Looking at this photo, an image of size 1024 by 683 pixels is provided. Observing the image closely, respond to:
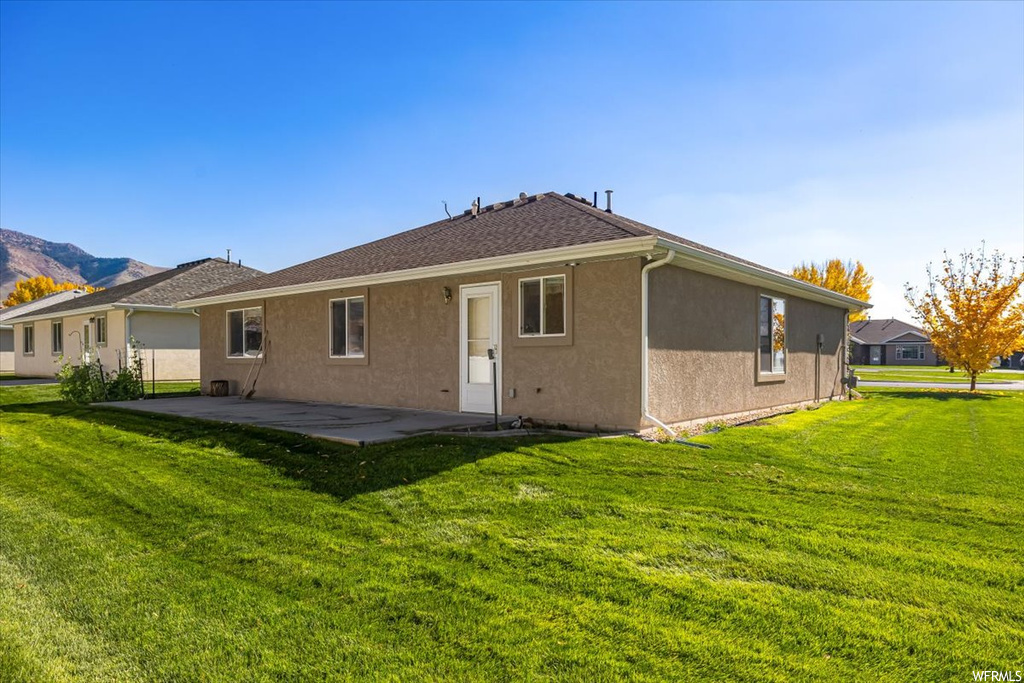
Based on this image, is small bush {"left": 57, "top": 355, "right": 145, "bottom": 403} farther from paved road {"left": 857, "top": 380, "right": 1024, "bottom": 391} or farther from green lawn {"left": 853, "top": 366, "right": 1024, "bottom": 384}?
green lawn {"left": 853, "top": 366, "right": 1024, "bottom": 384}

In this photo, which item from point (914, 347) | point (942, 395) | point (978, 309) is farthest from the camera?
point (914, 347)

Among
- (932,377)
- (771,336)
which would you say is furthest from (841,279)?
(771,336)

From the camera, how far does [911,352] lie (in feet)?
199

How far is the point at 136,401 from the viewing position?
1441 centimetres

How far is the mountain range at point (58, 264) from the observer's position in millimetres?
172725

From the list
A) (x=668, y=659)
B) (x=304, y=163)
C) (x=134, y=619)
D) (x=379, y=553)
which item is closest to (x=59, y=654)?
(x=134, y=619)

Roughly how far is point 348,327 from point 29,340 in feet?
85.2

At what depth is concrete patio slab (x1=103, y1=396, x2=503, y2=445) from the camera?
26.8 ft

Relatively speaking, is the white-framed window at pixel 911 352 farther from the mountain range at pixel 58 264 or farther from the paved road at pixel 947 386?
the mountain range at pixel 58 264

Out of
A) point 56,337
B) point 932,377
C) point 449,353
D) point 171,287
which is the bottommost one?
point 932,377

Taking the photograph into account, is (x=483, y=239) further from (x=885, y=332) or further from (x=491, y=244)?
(x=885, y=332)

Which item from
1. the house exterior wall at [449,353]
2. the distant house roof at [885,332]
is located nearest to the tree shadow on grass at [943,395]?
the house exterior wall at [449,353]

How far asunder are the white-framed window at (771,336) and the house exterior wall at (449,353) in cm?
444

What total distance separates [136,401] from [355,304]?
20.9ft
